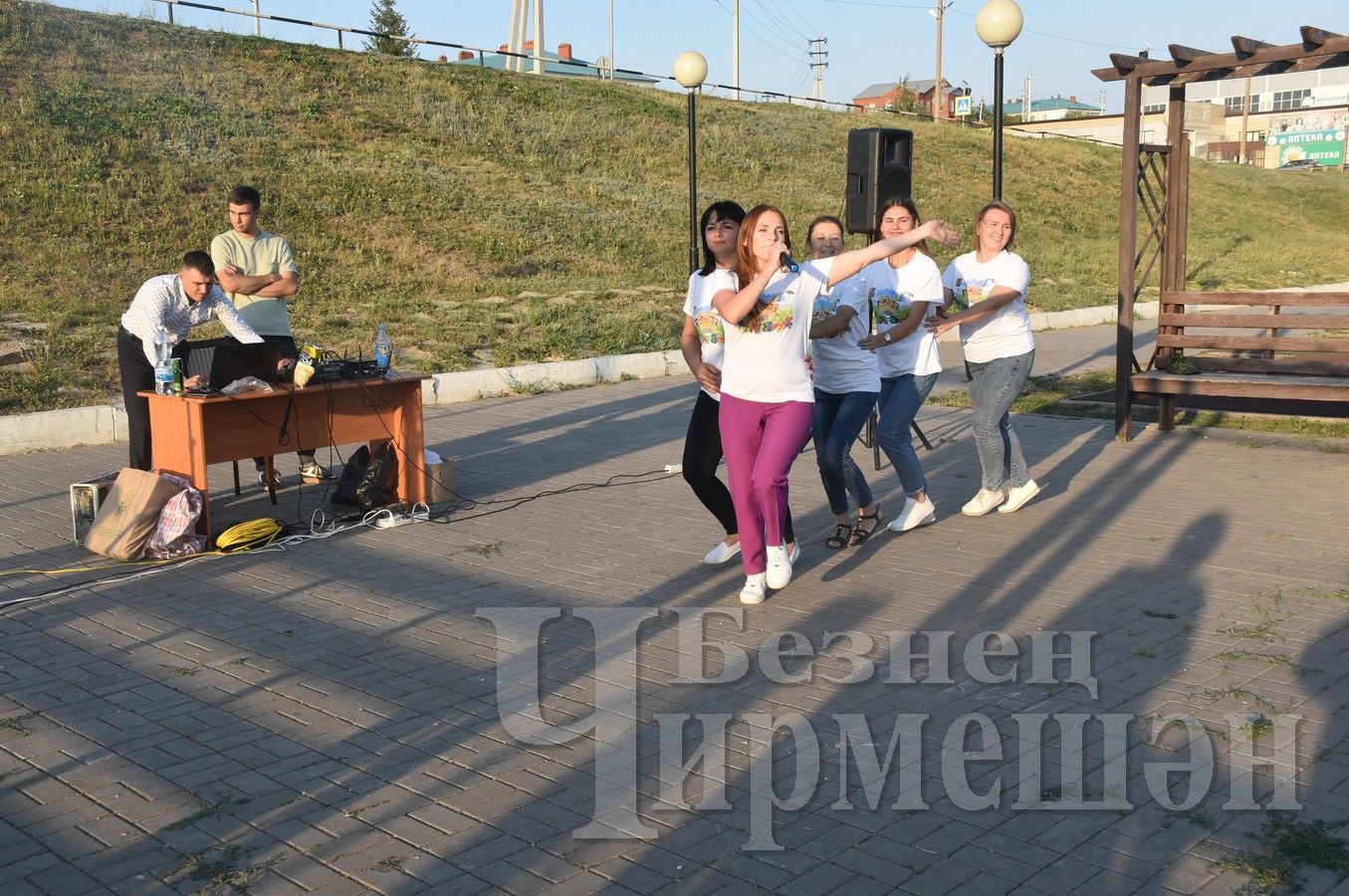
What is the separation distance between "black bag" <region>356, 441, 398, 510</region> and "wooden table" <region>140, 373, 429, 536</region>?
0.24 feet

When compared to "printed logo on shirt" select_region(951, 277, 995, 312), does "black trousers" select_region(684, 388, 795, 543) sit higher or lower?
lower

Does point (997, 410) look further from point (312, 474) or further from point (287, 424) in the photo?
point (312, 474)

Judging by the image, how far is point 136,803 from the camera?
14.1 feet

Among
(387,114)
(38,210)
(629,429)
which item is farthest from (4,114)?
(629,429)

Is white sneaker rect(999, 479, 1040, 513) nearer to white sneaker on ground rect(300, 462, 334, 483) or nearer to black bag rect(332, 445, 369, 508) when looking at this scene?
black bag rect(332, 445, 369, 508)

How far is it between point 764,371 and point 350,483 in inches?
147

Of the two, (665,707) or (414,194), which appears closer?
(665,707)

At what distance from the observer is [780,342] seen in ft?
20.4

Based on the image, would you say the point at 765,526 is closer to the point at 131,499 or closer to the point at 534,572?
the point at 534,572

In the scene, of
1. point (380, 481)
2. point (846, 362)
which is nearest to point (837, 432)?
point (846, 362)

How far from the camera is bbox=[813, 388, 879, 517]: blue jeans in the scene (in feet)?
24.4

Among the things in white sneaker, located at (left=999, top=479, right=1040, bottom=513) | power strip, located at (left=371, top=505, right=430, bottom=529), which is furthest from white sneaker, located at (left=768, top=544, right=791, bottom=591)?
power strip, located at (left=371, top=505, right=430, bottom=529)

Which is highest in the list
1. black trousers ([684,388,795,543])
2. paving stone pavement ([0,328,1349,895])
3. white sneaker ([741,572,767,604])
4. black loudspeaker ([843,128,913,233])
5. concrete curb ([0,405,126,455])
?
black loudspeaker ([843,128,913,233])

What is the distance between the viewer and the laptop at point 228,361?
790 centimetres
